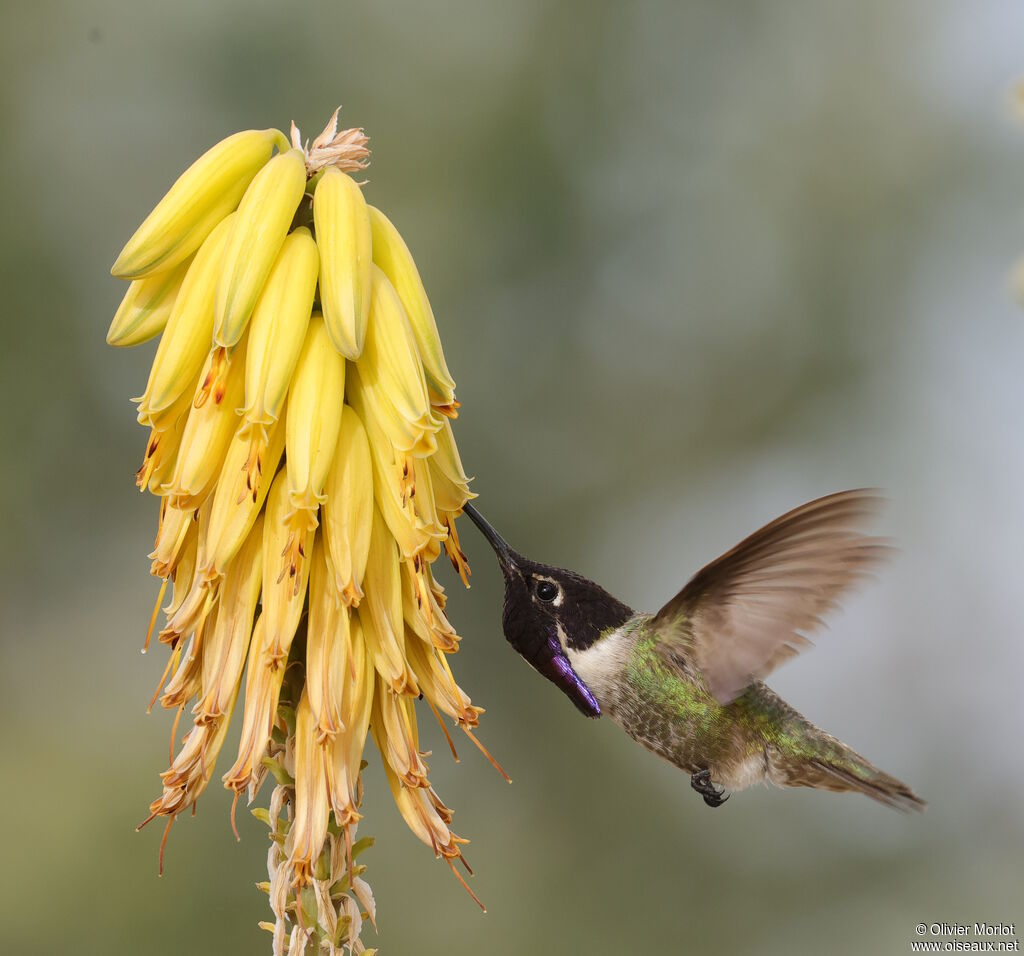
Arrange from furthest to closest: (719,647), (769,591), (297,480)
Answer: (719,647) < (769,591) < (297,480)

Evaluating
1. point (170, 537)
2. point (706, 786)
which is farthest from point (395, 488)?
point (706, 786)

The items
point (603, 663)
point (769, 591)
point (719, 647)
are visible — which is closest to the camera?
point (769, 591)

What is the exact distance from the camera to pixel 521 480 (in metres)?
8.75

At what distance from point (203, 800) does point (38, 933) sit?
107 cm

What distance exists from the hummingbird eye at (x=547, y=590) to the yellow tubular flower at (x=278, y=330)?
3.76ft

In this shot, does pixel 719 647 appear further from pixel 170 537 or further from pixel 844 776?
pixel 170 537

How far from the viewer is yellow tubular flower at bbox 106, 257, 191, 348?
235 cm

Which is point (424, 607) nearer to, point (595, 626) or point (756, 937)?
point (595, 626)

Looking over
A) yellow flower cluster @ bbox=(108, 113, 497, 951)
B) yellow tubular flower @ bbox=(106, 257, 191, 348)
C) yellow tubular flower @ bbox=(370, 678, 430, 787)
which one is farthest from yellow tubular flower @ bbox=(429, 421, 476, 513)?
yellow tubular flower @ bbox=(106, 257, 191, 348)

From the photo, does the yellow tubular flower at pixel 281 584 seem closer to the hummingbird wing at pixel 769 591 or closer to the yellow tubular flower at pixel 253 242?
the yellow tubular flower at pixel 253 242

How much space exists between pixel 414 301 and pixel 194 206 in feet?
1.41

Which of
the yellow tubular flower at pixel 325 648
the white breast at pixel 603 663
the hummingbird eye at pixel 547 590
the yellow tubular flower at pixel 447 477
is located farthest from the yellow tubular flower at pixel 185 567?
the white breast at pixel 603 663

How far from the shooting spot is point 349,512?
2.26 meters

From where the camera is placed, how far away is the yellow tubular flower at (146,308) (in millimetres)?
2350
